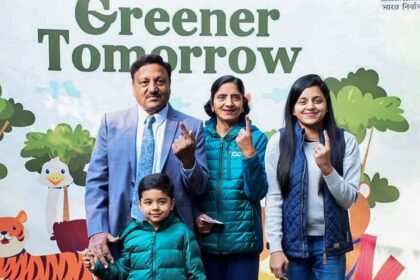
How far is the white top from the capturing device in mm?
2541

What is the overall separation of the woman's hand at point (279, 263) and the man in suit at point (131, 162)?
395 millimetres

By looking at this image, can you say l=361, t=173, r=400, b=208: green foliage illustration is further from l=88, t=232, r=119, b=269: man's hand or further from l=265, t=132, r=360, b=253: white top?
l=88, t=232, r=119, b=269: man's hand

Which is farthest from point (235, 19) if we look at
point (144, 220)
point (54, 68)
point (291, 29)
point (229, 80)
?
point (144, 220)

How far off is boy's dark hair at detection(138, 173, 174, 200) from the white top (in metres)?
0.46

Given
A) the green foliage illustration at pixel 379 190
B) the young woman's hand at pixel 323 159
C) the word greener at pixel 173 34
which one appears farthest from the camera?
the green foliage illustration at pixel 379 190

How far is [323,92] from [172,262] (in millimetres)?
998

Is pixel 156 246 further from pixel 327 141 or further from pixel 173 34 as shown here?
pixel 173 34

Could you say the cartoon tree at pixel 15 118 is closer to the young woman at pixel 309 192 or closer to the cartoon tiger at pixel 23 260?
the cartoon tiger at pixel 23 260

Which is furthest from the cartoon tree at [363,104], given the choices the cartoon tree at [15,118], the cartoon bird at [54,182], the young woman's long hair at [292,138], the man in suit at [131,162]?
the cartoon tree at [15,118]

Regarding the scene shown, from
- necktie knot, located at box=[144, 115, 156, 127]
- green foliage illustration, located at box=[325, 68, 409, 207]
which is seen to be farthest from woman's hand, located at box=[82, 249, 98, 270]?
green foliage illustration, located at box=[325, 68, 409, 207]

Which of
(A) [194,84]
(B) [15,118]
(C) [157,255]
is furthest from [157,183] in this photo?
(B) [15,118]

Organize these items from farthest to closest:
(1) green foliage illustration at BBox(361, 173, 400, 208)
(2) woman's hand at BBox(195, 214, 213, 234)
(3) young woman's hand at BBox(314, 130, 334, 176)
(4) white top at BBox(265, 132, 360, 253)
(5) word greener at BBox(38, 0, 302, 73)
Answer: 1. (1) green foliage illustration at BBox(361, 173, 400, 208)
2. (5) word greener at BBox(38, 0, 302, 73)
3. (2) woman's hand at BBox(195, 214, 213, 234)
4. (4) white top at BBox(265, 132, 360, 253)
5. (3) young woman's hand at BBox(314, 130, 334, 176)

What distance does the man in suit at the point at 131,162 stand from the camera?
2.58 metres

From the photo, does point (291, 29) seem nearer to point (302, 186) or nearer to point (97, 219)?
point (302, 186)
